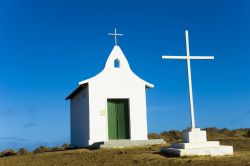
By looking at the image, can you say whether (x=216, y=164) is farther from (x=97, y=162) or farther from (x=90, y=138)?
(x=90, y=138)

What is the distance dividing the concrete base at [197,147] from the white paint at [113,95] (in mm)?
6092

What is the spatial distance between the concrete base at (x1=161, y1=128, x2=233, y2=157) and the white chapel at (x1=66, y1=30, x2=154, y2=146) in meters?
6.11

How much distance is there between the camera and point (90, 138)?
18.8 m

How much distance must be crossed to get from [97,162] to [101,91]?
7.42 metres

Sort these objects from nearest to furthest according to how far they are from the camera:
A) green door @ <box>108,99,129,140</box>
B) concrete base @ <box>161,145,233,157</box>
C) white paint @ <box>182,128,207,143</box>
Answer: concrete base @ <box>161,145,233,157</box>, white paint @ <box>182,128,207,143</box>, green door @ <box>108,99,129,140</box>

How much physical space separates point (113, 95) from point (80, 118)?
326 centimetres

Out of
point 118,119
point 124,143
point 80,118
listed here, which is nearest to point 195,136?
point 124,143

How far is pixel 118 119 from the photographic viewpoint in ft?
63.8

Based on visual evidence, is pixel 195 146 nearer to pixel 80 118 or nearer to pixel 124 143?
pixel 124 143

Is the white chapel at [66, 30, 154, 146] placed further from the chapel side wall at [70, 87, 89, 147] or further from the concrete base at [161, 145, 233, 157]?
the concrete base at [161, 145, 233, 157]

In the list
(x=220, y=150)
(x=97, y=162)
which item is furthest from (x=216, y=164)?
(x=97, y=162)

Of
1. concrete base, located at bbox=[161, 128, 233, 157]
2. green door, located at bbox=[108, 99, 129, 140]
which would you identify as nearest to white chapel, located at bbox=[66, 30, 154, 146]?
green door, located at bbox=[108, 99, 129, 140]

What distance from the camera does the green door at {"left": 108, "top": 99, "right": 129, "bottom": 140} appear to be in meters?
19.3

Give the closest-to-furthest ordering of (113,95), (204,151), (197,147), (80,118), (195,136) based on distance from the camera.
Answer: (204,151) < (197,147) < (195,136) < (113,95) < (80,118)
